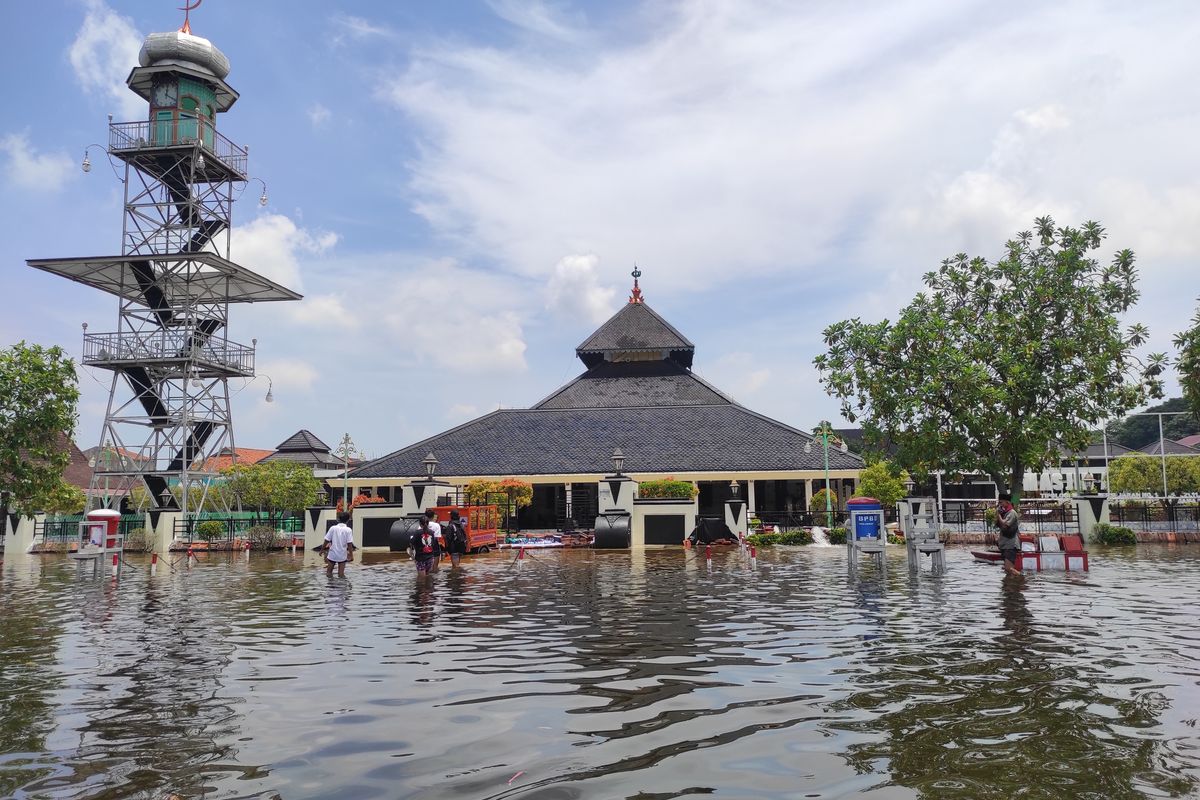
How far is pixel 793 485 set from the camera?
43062 millimetres

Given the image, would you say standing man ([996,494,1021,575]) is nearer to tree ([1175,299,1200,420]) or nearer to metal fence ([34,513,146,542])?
tree ([1175,299,1200,420])

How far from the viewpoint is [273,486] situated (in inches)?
1588

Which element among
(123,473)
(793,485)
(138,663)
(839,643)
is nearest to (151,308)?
(123,473)

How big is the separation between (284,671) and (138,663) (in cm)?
164

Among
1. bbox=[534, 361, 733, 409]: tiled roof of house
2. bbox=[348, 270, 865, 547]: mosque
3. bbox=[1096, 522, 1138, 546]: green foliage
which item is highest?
bbox=[534, 361, 733, 409]: tiled roof of house

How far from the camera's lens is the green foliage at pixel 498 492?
3472cm

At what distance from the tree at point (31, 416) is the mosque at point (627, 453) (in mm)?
11775

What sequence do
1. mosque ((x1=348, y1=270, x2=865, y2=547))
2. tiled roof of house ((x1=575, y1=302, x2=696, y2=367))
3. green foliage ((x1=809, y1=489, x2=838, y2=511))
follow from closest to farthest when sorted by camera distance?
green foliage ((x1=809, y1=489, x2=838, y2=511)) → mosque ((x1=348, y1=270, x2=865, y2=547)) → tiled roof of house ((x1=575, y1=302, x2=696, y2=367))

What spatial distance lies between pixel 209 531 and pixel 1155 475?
56643 mm

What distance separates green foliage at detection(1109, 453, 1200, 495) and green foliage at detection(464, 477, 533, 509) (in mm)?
42108

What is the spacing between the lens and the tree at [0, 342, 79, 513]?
26422 millimetres

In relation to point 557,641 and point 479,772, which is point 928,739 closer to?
point 479,772

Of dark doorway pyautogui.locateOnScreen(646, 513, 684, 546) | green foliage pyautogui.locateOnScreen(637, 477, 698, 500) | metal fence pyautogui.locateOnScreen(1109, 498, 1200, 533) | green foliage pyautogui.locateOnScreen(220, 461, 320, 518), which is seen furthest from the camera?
green foliage pyautogui.locateOnScreen(220, 461, 320, 518)


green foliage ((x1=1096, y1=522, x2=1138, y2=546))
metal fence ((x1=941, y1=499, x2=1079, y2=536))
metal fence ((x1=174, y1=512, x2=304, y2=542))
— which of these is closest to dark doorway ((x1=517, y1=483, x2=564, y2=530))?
metal fence ((x1=174, y1=512, x2=304, y2=542))
